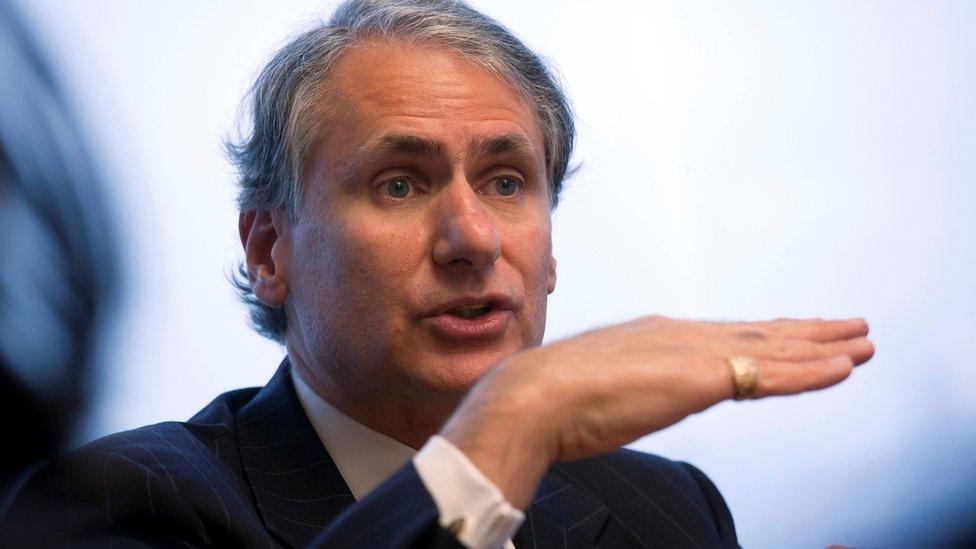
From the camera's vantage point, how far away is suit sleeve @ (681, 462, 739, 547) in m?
2.41

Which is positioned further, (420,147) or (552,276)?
(552,276)

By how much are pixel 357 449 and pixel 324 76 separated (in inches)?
28.8

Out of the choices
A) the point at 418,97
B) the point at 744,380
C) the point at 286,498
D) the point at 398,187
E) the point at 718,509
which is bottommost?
the point at 718,509

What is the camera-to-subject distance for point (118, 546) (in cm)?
160

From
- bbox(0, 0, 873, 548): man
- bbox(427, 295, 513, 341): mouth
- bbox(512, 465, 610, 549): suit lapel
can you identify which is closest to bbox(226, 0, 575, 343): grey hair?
bbox(0, 0, 873, 548): man

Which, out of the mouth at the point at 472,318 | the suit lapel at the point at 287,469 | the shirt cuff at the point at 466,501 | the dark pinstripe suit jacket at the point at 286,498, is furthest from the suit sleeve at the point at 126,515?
the mouth at the point at 472,318

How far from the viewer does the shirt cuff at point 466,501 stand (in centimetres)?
131

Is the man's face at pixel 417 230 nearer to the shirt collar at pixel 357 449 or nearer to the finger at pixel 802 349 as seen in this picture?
the shirt collar at pixel 357 449

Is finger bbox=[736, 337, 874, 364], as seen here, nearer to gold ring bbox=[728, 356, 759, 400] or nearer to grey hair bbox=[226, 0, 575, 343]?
gold ring bbox=[728, 356, 759, 400]

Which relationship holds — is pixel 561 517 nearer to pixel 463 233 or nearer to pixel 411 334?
pixel 411 334

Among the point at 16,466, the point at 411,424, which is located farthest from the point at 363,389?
the point at 16,466

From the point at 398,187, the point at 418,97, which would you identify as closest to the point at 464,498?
the point at 398,187

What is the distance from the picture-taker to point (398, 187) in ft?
7.20

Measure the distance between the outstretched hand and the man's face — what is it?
513 millimetres
